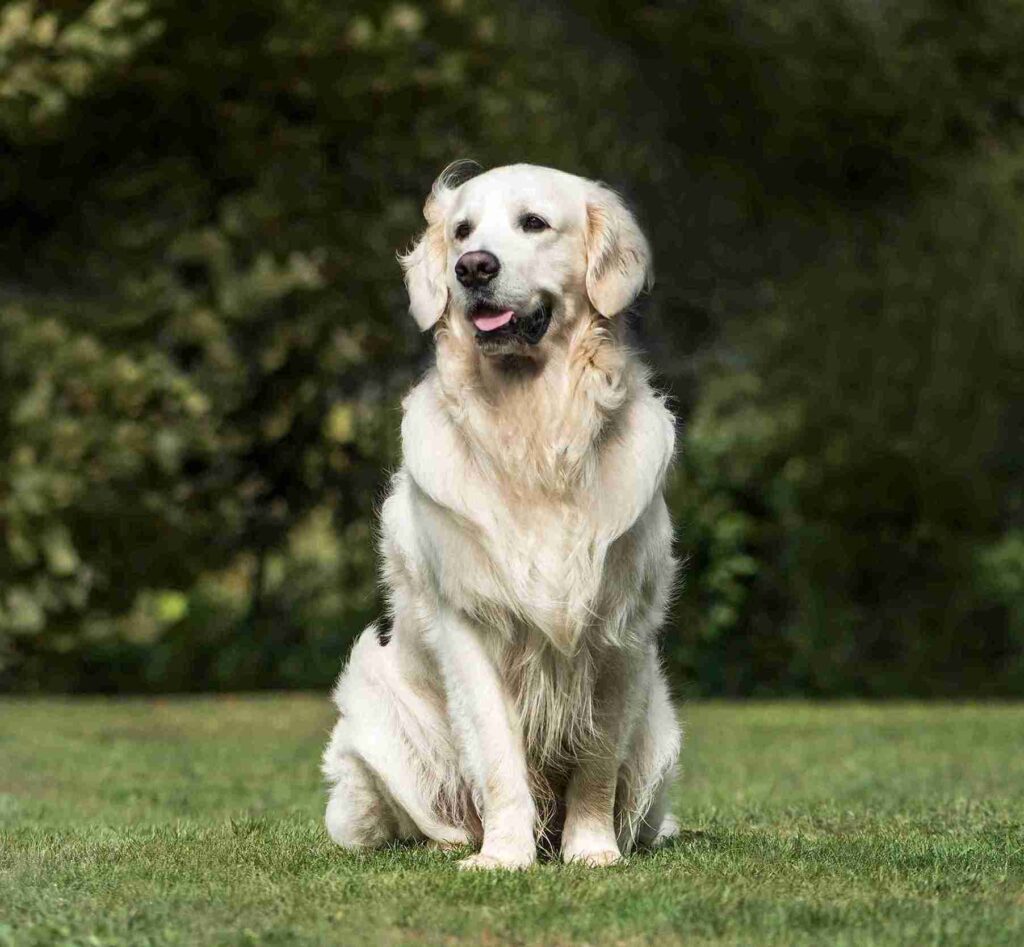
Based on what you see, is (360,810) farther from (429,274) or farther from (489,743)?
(429,274)

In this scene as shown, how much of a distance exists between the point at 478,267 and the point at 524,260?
15cm

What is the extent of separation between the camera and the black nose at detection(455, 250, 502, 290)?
15.4ft

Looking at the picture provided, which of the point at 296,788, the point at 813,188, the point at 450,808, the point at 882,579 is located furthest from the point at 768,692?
the point at 450,808

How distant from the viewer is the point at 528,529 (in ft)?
15.7

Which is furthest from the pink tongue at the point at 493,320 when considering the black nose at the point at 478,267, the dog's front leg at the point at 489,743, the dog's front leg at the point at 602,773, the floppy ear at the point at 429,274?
the dog's front leg at the point at 602,773

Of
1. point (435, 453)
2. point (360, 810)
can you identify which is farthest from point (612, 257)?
point (360, 810)

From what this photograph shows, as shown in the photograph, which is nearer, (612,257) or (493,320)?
(493,320)

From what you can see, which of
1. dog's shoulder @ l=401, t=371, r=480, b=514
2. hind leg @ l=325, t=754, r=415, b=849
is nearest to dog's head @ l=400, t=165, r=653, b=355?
dog's shoulder @ l=401, t=371, r=480, b=514

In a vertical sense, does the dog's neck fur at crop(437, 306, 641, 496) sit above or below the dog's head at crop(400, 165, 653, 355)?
below

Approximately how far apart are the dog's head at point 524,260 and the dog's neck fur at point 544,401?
55 millimetres

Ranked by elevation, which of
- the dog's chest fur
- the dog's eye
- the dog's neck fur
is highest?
the dog's eye

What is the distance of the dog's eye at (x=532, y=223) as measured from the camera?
4.87 metres

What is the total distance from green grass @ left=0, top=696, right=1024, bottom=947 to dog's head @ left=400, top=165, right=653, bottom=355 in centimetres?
152

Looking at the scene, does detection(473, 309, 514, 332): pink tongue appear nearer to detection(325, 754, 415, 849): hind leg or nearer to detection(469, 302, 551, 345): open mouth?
detection(469, 302, 551, 345): open mouth
